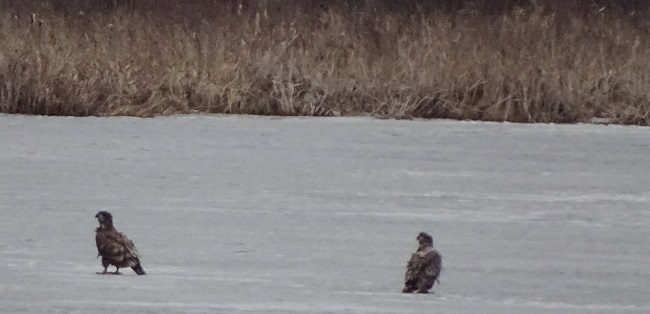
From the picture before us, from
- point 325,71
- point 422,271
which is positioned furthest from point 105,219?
point 325,71

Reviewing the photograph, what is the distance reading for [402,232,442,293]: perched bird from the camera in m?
3.75

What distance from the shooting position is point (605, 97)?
8336 millimetres

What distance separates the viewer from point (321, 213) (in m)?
5.04

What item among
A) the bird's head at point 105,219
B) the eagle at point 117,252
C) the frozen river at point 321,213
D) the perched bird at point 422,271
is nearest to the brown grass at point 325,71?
the frozen river at point 321,213

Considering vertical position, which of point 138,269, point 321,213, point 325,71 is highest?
point 138,269

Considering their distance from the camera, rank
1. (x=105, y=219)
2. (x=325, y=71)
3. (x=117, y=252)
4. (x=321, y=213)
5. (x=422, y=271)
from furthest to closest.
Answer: (x=325, y=71)
(x=321, y=213)
(x=105, y=219)
(x=117, y=252)
(x=422, y=271)

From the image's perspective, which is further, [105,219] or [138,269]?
[105,219]

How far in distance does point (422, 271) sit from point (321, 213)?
1.32 m

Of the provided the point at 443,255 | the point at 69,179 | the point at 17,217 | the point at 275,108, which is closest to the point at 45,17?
the point at 275,108

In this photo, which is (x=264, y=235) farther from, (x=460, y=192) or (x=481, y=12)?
(x=481, y=12)

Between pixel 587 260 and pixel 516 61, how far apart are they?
508 cm

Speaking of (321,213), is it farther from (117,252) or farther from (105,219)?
(117,252)

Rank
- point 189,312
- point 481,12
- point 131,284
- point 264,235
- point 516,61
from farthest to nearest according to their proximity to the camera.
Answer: point 481,12, point 516,61, point 264,235, point 131,284, point 189,312

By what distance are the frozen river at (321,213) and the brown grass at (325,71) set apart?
333mm
